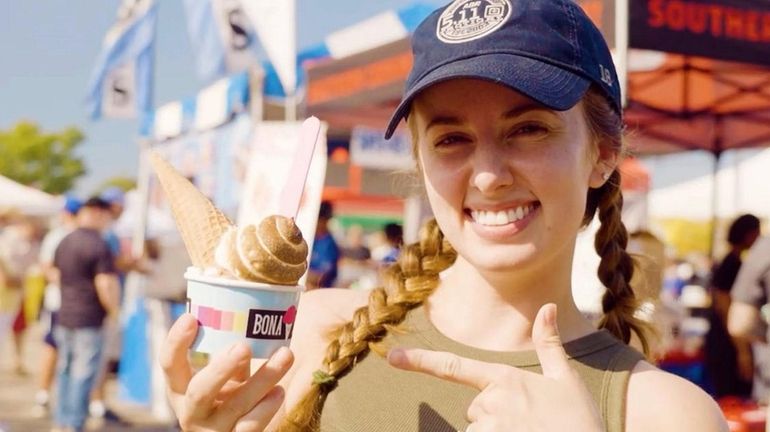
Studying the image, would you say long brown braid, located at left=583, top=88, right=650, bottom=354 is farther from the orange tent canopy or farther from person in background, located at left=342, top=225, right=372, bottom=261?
person in background, located at left=342, top=225, right=372, bottom=261

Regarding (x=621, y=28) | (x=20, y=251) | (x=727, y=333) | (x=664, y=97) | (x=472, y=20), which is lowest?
(x=727, y=333)

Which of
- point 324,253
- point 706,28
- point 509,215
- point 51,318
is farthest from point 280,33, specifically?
point 51,318

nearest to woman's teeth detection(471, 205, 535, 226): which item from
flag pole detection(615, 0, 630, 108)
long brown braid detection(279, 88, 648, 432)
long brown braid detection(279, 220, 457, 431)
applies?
long brown braid detection(279, 88, 648, 432)

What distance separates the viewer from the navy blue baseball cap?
1.33 meters

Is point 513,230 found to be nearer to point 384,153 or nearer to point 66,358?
point 66,358

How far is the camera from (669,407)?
4.37ft

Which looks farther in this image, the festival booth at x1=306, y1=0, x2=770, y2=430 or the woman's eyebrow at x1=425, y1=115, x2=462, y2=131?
the festival booth at x1=306, y1=0, x2=770, y2=430

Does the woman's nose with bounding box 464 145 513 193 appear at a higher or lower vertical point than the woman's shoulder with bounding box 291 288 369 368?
higher

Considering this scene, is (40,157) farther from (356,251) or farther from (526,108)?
(526,108)

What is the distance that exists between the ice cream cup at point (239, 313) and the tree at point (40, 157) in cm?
5887

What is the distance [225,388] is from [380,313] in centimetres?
35

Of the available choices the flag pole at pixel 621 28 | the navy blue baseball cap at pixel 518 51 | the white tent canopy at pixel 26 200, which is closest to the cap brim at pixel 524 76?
the navy blue baseball cap at pixel 518 51

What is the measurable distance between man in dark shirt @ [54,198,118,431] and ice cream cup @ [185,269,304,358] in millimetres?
5805

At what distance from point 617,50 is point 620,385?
273cm
